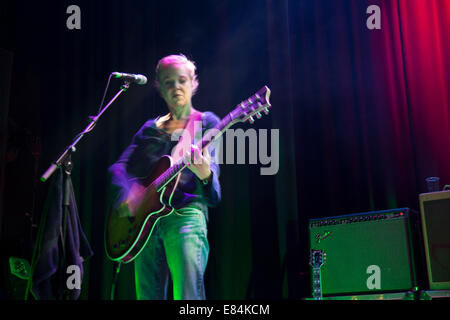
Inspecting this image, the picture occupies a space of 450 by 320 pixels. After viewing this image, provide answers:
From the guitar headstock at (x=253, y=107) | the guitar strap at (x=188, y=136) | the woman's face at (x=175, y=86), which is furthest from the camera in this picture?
the woman's face at (x=175, y=86)

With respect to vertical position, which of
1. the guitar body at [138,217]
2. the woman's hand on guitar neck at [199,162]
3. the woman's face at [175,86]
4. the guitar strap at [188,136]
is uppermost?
the woman's face at [175,86]

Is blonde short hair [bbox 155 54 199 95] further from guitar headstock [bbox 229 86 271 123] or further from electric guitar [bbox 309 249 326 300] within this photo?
electric guitar [bbox 309 249 326 300]

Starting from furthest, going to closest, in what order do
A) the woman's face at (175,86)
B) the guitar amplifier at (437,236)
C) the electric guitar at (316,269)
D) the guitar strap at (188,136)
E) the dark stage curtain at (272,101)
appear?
1. the woman's face at (175,86)
2. the guitar strap at (188,136)
3. the dark stage curtain at (272,101)
4. the electric guitar at (316,269)
5. the guitar amplifier at (437,236)

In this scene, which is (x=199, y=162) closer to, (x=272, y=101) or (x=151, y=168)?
(x=151, y=168)

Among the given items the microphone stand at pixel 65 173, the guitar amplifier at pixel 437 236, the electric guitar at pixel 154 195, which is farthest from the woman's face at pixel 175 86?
the guitar amplifier at pixel 437 236

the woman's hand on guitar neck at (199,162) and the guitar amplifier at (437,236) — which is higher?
the woman's hand on guitar neck at (199,162)

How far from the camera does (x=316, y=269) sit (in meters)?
2.69

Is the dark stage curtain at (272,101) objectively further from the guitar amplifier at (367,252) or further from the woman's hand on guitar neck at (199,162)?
the guitar amplifier at (367,252)

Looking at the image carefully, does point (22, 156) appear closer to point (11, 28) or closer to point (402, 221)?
point (11, 28)

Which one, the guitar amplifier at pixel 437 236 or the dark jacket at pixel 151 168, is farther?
the dark jacket at pixel 151 168

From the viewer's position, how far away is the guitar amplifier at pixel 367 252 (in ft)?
8.02

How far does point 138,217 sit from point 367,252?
1240 mm

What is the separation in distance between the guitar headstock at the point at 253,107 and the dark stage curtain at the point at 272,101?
11.6 inches

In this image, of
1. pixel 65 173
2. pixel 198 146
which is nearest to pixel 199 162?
pixel 198 146
